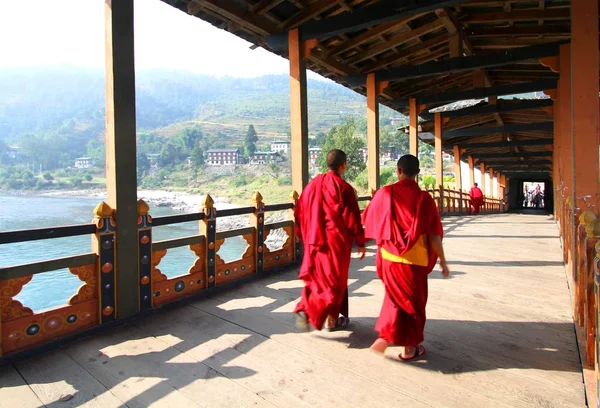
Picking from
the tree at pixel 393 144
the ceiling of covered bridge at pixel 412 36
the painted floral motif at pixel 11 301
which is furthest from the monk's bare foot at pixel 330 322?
the tree at pixel 393 144

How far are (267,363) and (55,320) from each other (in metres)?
1.61

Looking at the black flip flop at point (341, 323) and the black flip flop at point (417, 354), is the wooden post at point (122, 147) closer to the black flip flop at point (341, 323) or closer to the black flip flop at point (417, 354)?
the black flip flop at point (341, 323)

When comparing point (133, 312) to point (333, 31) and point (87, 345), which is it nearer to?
point (87, 345)

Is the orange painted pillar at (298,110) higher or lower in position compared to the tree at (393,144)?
lower

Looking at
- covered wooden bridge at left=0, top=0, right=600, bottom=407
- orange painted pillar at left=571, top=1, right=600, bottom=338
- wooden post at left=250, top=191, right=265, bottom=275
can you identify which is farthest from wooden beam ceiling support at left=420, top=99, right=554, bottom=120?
wooden post at left=250, top=191, right=265, bottom=275

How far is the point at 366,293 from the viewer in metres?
4.05

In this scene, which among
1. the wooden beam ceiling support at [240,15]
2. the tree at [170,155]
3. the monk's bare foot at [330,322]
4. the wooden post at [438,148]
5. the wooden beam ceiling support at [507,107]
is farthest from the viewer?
the tree at [170,155]

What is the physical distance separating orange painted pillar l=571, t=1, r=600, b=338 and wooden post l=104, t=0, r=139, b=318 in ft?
14.5

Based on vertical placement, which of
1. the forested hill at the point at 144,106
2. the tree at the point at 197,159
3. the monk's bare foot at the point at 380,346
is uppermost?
the forested hill at the point at 144,106

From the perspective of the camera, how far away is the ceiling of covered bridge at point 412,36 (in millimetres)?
5066

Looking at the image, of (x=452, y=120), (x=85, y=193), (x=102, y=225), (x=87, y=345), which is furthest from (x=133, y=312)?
(x=85, y=193)

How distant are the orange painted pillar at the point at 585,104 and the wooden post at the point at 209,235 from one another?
12.5 ft

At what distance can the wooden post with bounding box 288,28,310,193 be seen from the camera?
219 inches

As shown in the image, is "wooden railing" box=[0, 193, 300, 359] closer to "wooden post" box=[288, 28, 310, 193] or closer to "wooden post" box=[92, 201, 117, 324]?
"wooden post" box=[92, 201, 117, 324]
